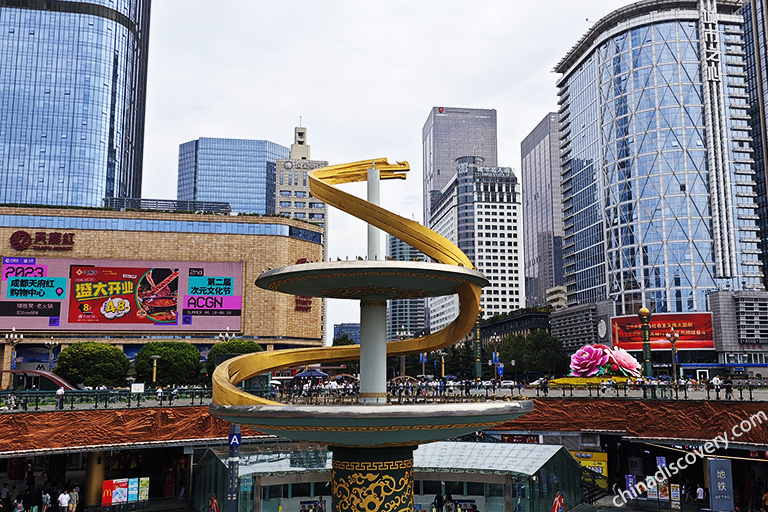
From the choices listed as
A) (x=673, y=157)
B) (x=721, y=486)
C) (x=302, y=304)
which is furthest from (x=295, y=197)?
(x=721, y=486)

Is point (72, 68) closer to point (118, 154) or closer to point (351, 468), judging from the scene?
point (118, 154)

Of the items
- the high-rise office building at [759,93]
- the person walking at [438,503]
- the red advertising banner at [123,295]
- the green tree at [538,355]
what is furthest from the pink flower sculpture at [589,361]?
the high-rise office building at [759,93]

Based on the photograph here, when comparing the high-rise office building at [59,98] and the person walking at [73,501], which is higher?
the high-rise office building at [59,98]

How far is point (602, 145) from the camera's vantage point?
367 feet

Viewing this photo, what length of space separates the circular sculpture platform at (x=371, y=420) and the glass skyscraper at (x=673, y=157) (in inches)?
3551

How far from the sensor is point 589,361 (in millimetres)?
45281

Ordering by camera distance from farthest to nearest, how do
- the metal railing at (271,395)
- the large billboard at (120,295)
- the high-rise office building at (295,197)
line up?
the high-rise office building at (295,197) < the large billboard at (120,295) < the metal railing at (271,395)

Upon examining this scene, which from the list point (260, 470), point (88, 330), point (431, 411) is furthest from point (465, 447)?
point (88, 330)

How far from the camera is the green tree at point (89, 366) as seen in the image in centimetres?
5478

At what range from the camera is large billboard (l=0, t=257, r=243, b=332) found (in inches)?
2844

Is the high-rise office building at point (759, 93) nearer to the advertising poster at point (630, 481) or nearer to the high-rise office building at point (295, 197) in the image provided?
the advertising poster at point (630, 481)

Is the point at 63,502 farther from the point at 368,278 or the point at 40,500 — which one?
the point at 368,278

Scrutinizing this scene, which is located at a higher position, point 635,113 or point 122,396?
point 635,113

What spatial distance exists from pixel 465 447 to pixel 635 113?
282ft
